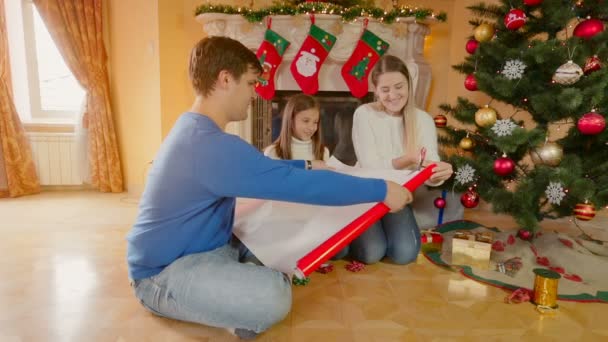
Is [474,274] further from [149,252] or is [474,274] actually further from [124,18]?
[124,18]

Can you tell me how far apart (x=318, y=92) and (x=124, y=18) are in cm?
→ 191

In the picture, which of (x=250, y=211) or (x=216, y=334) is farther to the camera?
(x=250, y=211)

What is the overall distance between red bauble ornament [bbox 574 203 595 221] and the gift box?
44 centimetres

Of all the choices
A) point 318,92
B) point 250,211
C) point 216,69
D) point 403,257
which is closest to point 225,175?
point 216,69

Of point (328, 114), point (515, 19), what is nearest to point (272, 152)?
point (515, 19)

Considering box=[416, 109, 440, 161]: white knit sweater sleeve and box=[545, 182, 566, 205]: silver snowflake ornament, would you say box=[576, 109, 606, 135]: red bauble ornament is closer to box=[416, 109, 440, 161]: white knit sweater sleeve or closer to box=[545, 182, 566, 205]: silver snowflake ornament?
box=[545, 182, 566, 205]: silver snowflake ornament

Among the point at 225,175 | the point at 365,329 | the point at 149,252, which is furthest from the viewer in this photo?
the point at 365,329

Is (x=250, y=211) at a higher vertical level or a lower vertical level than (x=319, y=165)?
lower

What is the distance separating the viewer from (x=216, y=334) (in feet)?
5.12

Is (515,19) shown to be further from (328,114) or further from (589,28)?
(328,114)

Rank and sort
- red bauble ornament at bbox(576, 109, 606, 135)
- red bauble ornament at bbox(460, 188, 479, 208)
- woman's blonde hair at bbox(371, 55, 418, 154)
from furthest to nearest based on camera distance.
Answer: red bauble ornament at bbox(460, 188, 479, 208), woman's blonde hair at bbox(371, 55, 418, 154), red bauble ornament at bbox(576, 109, 606, 135)

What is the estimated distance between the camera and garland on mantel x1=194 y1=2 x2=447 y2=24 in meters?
3.26

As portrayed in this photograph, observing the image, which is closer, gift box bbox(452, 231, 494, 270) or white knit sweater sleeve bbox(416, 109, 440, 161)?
gift box bbox(452, 231, 494, 270)

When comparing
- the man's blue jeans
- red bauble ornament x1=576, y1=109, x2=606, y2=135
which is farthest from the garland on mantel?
the man's blue jeans
